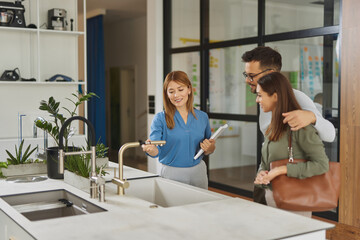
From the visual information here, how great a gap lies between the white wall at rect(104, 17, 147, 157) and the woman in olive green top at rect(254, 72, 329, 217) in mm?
7189

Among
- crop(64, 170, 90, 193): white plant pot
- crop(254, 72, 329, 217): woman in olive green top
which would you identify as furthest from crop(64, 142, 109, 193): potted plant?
crop(254, 72, 329, 217): woman in olive green top

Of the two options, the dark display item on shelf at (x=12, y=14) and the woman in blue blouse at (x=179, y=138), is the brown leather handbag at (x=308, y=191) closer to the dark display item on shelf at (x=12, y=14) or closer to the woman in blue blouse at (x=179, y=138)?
the woman in blue blouse at (x=179, y=138)

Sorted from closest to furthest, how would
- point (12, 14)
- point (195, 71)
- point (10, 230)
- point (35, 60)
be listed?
point (10, 230)
point (12, 14)
point (35, 60)
point (195, 71)

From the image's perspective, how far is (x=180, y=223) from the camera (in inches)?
63.4

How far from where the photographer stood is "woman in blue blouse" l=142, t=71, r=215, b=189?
2.68m

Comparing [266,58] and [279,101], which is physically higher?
[266,58]

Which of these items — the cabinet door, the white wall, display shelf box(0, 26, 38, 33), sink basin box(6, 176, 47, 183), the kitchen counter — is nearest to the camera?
the kitchen counter

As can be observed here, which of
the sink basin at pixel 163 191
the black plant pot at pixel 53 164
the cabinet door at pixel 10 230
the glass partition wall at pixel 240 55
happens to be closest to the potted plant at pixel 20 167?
the black plant pot at pixel 53 164

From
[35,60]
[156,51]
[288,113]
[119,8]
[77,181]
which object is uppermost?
[119,8]

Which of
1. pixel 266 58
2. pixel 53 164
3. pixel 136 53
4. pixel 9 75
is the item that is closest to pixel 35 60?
pixel 9 75

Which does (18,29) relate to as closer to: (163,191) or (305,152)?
(163,191)

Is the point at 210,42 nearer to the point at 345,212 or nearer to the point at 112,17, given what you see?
the point at 345,212

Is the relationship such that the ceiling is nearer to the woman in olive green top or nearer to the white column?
the white column

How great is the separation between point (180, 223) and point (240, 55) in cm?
402
